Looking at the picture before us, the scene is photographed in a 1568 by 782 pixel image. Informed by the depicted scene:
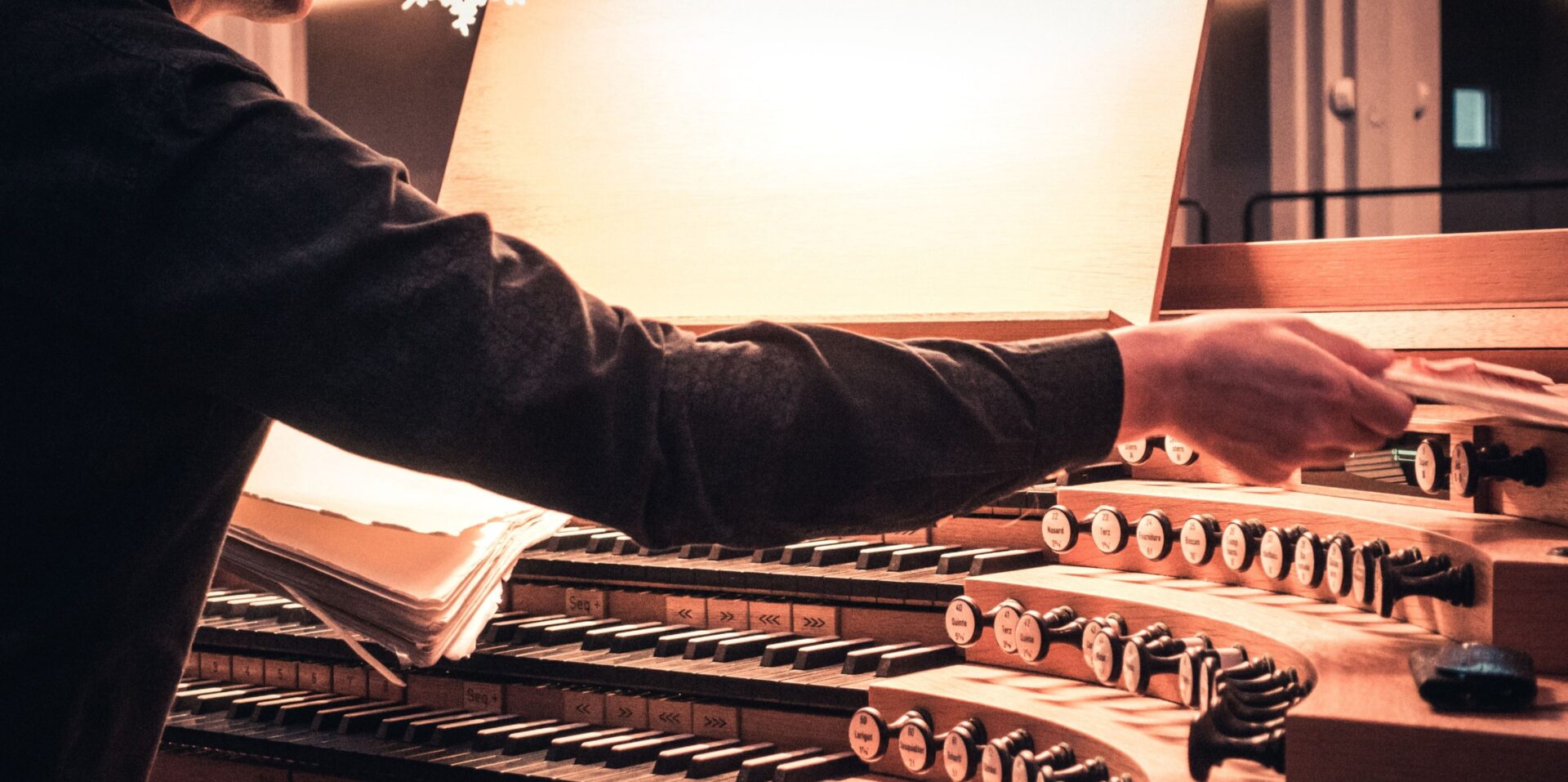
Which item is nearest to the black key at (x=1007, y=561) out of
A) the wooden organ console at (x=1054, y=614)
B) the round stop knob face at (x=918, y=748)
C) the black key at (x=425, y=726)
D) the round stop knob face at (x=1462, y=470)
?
the wooden organ console at (x=1054, y=614)

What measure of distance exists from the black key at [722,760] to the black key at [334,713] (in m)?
0.69

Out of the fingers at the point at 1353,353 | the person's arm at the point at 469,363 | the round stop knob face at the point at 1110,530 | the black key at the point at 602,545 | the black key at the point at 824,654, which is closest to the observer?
the person's arm at the point at 469,363

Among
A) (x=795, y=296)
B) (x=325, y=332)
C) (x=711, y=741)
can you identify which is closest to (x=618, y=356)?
(x=325, y=332)

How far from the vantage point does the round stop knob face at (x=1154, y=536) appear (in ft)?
5.86

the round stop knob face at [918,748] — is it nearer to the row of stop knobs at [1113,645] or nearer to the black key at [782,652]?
the row of stop knobs at [1113,645]

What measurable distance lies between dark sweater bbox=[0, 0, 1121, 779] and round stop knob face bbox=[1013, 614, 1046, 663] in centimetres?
94

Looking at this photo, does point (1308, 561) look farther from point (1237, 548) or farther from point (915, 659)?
point (915, 659)

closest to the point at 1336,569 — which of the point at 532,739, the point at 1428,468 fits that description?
the point at 1428,468

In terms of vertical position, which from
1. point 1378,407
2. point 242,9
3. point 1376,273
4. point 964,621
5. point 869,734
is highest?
point 242,9

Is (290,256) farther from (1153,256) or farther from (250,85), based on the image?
(1153,256)

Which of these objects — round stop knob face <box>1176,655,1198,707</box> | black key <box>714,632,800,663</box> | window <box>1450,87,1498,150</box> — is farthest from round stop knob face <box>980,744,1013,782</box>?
window <box>1450,87,1498,150</box>

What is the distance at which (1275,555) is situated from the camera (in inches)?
62.3

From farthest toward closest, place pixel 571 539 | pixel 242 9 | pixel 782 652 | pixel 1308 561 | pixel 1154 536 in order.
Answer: pixel 571 539
pixel 782 652
pixel 1154 536
pixel 1308 561
pixel 242 9

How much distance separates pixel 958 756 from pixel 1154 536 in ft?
1.35
